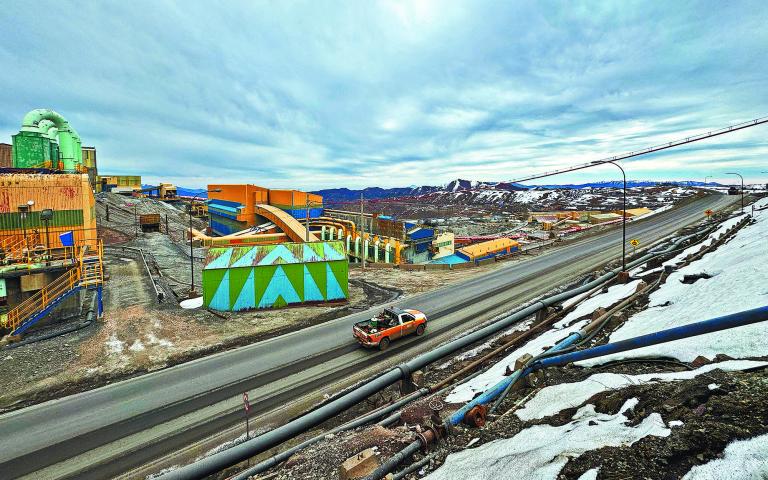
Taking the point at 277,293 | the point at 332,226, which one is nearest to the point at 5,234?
the point at 277,293

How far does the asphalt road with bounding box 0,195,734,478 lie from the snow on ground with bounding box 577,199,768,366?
1151 cm

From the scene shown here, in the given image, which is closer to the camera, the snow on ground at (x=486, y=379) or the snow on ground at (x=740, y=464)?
the snow on ground at (x=740, y=464)

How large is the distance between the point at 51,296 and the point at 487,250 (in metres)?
41.7

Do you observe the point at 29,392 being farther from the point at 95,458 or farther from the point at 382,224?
the point at 382,224

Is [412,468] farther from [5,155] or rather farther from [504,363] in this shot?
[5,155]

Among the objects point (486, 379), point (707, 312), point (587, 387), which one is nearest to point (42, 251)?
point (486, 379)

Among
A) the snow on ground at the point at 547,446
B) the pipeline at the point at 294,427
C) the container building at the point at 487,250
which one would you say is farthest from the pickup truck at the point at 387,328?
the container building at the point at 487,250

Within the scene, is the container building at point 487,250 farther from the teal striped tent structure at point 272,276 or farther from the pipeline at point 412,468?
the pipeline at point 412,468

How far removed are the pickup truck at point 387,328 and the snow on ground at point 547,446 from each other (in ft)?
40.7

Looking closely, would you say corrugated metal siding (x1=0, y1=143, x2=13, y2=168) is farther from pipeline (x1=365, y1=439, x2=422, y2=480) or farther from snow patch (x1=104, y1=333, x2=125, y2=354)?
pipeline (x1=365, y1=439, x2=422, y2=480)

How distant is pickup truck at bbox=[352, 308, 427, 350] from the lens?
18.1 metres

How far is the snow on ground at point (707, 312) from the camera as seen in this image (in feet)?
21.0

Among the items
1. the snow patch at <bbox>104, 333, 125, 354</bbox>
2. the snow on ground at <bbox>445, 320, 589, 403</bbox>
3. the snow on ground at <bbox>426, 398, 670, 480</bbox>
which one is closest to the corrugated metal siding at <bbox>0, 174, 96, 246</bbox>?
the snow patch at <bbox>104, 333, 125, 354</bbox>

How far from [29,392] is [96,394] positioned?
8.89 ft
